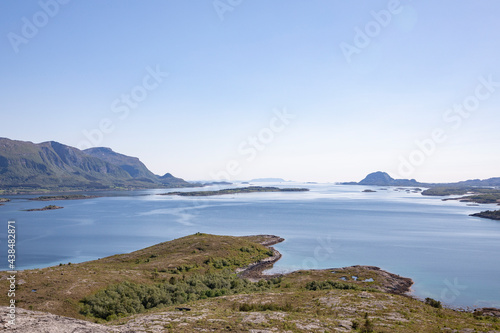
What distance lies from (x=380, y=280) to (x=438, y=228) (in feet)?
289

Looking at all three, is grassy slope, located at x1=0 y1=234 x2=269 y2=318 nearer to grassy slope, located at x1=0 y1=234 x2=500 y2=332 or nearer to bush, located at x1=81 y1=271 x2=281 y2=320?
grassy slope, located at x1=0 y1=234 x2=500 y2=332

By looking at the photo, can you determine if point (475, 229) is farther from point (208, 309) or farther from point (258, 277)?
point (208, 309)

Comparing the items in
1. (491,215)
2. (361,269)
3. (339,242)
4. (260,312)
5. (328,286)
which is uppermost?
(260,312)

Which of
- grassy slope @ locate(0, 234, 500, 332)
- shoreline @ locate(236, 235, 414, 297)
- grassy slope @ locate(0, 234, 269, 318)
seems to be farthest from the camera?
shoreline @ locate(236, 235, 414, 297)

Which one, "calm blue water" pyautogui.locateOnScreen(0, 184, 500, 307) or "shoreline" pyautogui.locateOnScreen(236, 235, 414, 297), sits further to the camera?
"calm blue water" pyautogui.locateOnScreen(0, 184, 500, 307)

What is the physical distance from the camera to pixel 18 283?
109 feet

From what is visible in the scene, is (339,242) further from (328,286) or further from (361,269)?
(328,286)

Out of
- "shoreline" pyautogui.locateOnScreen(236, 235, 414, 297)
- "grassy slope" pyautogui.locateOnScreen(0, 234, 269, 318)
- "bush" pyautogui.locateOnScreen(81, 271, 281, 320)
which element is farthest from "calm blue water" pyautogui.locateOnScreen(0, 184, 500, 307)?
"bush" pyautogui.locateOnScreen(81, 271, 281, 320)

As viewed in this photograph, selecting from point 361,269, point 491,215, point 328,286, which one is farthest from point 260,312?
point 491,215

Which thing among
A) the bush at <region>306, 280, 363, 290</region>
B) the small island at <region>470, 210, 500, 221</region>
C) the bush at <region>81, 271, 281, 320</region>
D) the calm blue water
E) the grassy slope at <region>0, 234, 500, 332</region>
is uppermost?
the grassy slope at <region>0, 234, 500, 332</region>

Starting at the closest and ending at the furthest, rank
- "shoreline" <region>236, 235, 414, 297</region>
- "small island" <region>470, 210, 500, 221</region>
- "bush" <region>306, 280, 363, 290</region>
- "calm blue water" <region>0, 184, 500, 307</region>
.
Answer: "bush" <region>306, 280, 363, 290</region> → "shoreline" <region>236, 235, 414, 297</region> → "calm blue water" <region>0, 184, 500, 307</region> → "small island" <region>470, 210, 500, 221</region>

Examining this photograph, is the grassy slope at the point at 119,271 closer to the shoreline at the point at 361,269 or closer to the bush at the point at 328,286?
the shoreline at the point at 361,269

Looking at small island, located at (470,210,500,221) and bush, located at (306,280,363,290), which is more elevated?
small island, located at (470,210,500,221)

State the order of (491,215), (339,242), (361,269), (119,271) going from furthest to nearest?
1. (491,215)
2. (339,242)
3. (361,269)
4. (119,271)
